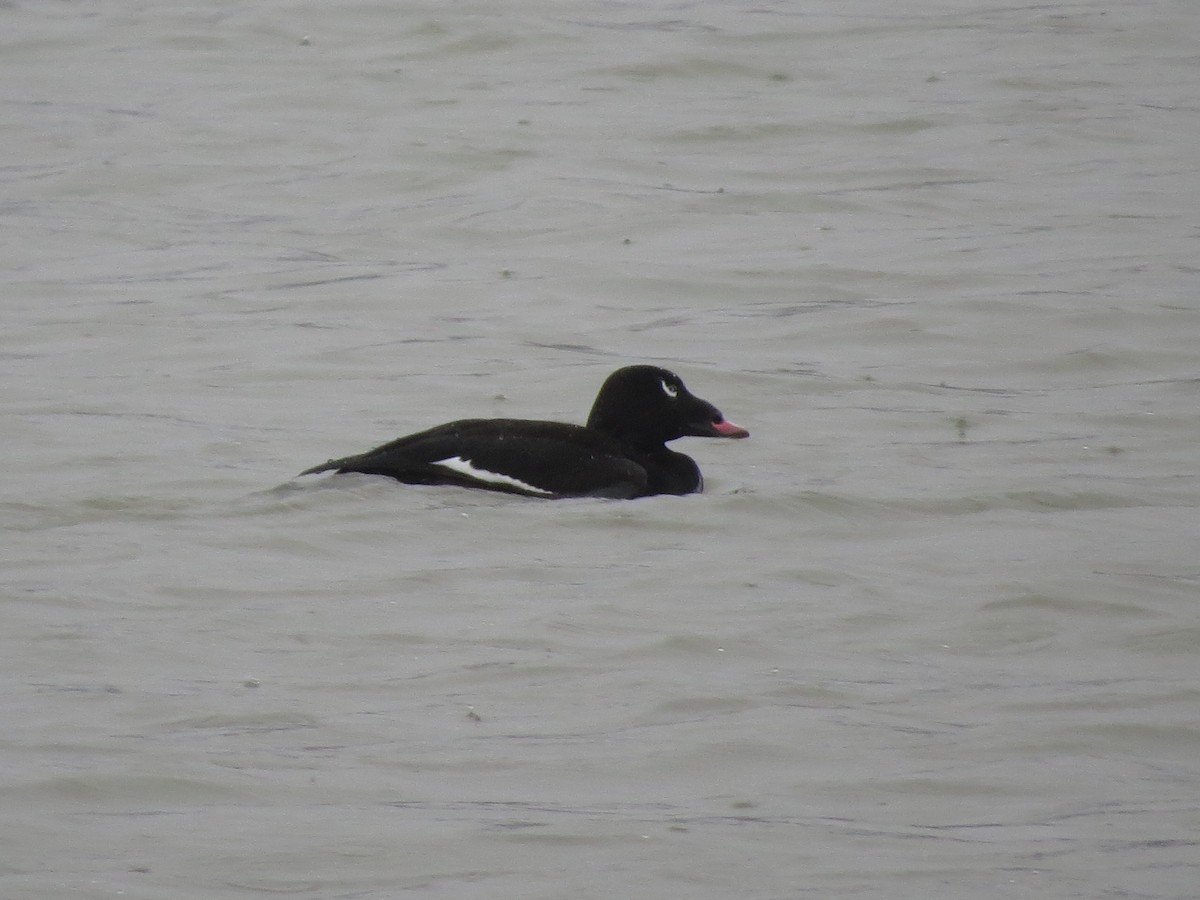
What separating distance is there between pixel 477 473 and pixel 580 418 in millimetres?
1948

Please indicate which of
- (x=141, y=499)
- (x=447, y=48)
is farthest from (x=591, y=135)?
(x=141, y=499)

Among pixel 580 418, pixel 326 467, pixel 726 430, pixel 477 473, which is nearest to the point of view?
pixel 477 473

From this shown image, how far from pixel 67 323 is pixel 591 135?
536 cm

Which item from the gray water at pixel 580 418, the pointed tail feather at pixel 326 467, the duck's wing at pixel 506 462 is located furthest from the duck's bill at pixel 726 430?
the pointed tail feather at pixel 326 467

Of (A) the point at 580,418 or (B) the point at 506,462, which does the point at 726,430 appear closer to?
(B) the point at 506,462

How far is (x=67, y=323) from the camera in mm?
11750

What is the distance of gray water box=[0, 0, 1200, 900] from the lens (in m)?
5.07

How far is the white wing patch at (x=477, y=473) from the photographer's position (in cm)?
817

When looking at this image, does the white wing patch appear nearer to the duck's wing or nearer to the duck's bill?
the duck's wing

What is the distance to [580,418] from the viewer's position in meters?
10.1

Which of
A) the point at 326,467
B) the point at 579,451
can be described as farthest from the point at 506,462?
the point at 326,467

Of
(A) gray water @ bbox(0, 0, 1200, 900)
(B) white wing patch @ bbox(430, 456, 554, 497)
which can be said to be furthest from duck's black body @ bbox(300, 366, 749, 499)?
(A) gray water @ bbox(0, 0, 1200, 900)

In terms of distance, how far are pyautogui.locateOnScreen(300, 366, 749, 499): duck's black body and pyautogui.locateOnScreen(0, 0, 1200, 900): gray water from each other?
134 millimetres

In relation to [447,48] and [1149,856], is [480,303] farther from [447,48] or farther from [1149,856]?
[1149,856]
